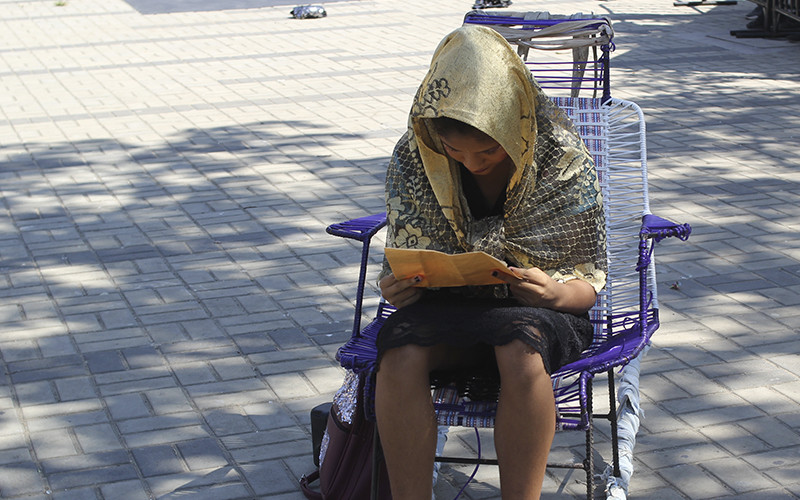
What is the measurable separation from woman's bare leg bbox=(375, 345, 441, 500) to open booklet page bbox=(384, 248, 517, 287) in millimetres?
200

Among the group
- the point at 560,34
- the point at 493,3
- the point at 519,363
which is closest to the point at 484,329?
the point at 519,363

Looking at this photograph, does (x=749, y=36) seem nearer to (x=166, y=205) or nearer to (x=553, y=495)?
(x=166, y=205)

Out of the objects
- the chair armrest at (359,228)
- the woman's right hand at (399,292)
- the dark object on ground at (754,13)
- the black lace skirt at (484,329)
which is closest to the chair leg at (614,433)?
the black lace skirt at (484,329)

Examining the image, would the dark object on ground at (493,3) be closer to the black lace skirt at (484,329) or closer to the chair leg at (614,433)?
the chair leg at (614,433)

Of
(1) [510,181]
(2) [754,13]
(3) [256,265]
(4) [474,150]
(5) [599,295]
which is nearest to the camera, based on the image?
(4) [474,150]

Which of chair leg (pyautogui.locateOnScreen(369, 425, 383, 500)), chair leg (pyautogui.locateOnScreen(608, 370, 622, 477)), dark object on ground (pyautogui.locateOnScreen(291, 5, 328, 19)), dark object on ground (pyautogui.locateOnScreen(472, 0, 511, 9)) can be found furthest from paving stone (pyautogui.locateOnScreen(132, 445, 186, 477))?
dark object on ground (pyautogui.locateOnScreen(291, 5, 328, 19))

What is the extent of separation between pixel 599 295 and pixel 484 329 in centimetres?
98

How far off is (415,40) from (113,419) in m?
8.49

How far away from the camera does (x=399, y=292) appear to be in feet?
9.11

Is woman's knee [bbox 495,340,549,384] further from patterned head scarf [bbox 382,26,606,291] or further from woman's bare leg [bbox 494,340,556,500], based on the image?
patterned head scarf [bbox 382,26,606,291]

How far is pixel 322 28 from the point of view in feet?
40.4

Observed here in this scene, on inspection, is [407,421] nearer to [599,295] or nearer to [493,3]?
[599,295]

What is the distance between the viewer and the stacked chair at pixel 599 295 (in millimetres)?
2736

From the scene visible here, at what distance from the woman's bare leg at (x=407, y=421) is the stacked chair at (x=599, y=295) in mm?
93
